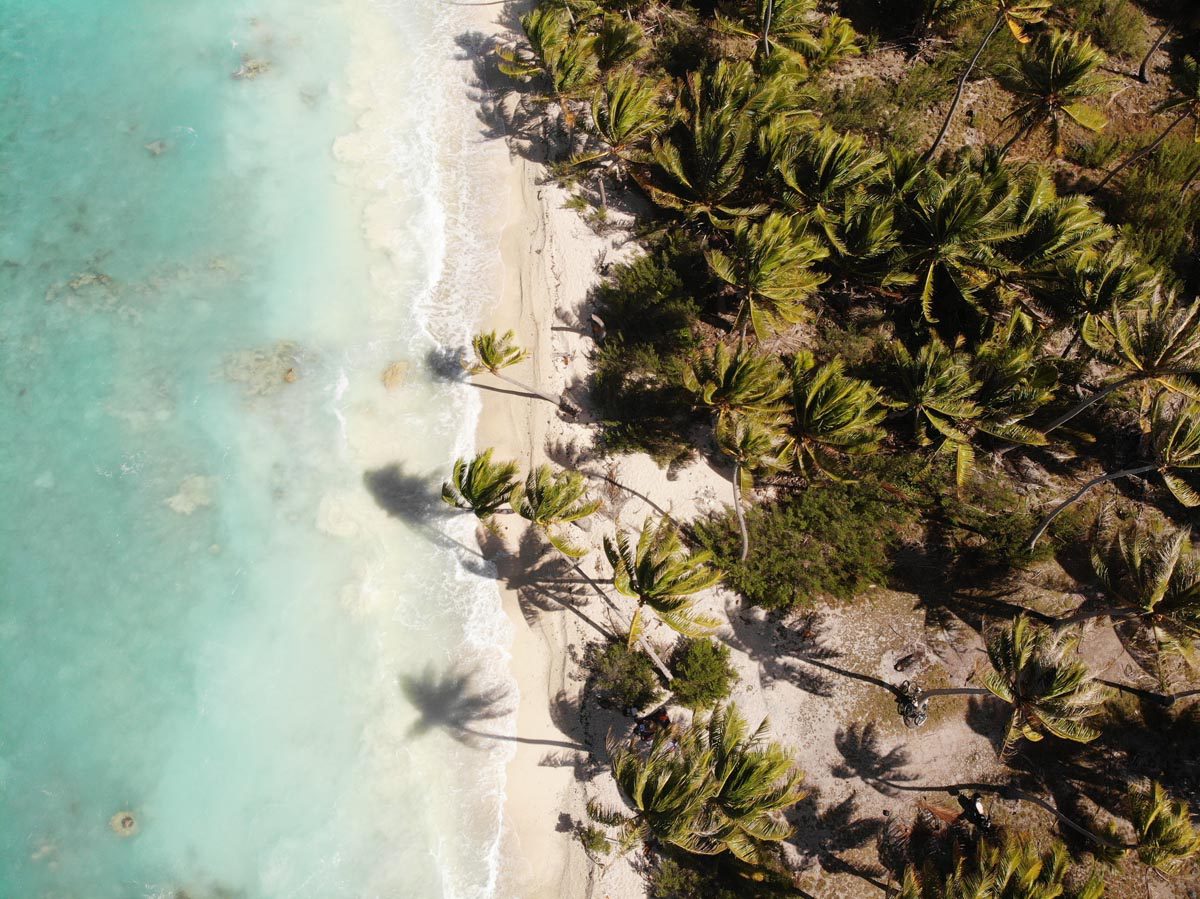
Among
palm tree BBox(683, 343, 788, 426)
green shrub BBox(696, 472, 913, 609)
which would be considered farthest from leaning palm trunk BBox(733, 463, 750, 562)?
palm tree BBox(683, 343, 788, 426)

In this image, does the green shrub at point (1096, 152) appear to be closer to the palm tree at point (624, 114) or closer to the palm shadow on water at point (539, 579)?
the palm tree at point (624, 114)

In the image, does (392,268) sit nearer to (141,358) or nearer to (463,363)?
(463,363)

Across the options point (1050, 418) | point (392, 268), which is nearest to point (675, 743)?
point (1050, 418)

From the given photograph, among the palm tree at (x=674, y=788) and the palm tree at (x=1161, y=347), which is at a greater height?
the palm tree at (x=1161, y=347)

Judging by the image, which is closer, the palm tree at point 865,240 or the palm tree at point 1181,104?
the palm tree at point 865,240

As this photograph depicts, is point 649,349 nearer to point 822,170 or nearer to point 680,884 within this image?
point 822,170

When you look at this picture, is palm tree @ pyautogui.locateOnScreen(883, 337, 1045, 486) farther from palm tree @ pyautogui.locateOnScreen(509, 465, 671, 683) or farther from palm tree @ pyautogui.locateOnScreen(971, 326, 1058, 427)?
palm tree @ pyautogui.locateOnScreen(509, 465, 671, 683)

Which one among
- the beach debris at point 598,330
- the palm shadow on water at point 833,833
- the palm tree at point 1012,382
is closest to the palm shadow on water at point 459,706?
the palm shadow on water at point 833,833
